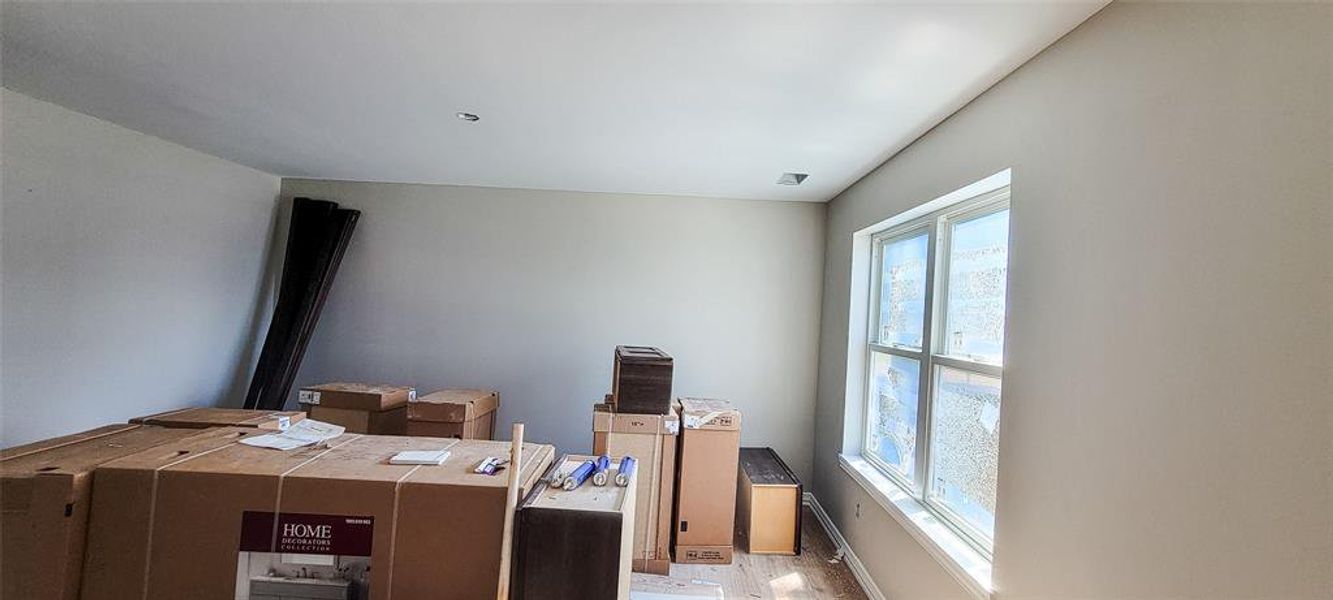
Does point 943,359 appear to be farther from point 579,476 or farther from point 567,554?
point 567,554

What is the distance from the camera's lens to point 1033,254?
1.57 metres

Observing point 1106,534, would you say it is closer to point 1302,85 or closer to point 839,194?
point 1302,85

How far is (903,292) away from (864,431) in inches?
36.5

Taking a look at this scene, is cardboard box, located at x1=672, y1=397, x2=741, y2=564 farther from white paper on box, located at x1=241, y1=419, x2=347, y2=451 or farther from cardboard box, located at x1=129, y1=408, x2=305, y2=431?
cardboard box, located at x1=129, y1=408, x2=305, y2=431

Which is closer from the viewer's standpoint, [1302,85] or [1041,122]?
[1302,85]

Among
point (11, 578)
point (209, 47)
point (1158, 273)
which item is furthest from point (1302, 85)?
point (209, 47)

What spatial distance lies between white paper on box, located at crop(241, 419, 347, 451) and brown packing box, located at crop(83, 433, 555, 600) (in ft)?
0.74

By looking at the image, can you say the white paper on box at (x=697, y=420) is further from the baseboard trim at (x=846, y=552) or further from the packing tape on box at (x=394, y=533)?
the packing tape on box at (x=394, y=533)

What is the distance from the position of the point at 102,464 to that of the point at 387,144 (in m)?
2.08

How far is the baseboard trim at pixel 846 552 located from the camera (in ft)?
8.30

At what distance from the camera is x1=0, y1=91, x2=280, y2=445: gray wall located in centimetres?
235

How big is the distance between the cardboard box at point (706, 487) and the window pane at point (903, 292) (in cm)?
102

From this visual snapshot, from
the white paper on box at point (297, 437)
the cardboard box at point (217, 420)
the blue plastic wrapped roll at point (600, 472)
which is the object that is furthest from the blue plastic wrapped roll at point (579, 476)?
the cardboard box at point (217, 420)

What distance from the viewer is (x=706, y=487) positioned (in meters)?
2.83
